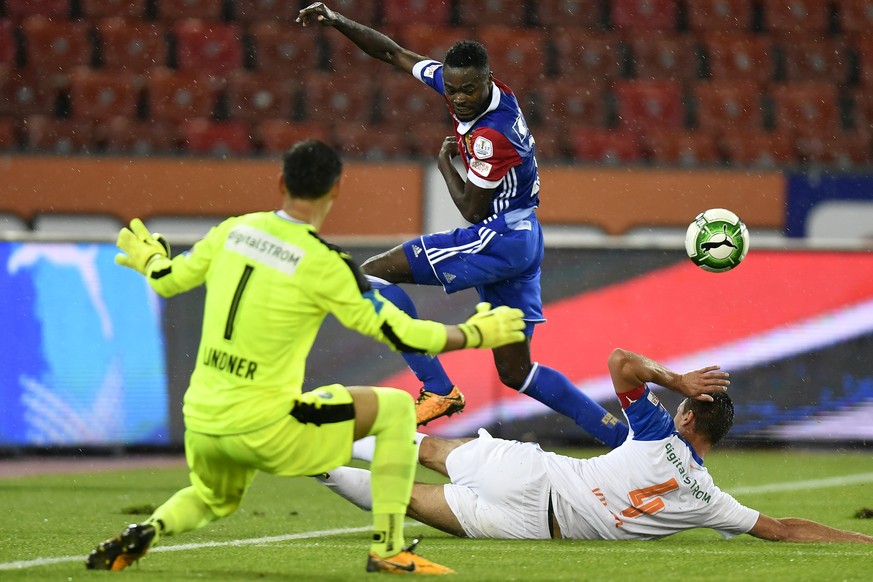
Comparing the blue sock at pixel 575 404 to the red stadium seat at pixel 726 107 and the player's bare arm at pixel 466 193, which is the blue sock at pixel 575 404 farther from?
the red stadium seat at pixel 726 107

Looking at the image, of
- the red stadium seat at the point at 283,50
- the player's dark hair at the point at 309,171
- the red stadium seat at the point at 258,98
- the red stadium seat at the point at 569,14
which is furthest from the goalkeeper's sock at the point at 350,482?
the red stadium seat at the point at 569,14

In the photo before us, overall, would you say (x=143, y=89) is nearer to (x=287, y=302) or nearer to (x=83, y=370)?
(x=83, y=370)

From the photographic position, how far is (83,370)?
1009cm

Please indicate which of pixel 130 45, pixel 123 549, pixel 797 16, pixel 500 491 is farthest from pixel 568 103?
pixel 123 549

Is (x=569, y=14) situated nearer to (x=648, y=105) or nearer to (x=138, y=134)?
(x=648, y=105)

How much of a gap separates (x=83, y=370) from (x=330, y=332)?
1.83 m

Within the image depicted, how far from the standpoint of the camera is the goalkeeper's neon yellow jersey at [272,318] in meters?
4.55

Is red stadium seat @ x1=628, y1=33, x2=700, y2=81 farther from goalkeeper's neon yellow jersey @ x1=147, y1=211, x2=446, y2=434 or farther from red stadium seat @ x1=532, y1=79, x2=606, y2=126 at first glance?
goalkeeper's neon yellow jersey @ x1=147, y1=211, x2=446, y2=434

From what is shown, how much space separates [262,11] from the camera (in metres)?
15.3

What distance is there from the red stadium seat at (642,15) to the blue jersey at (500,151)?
29.4ft

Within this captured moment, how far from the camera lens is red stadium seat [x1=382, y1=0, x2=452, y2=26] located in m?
15.4

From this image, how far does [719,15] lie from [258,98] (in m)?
5.45

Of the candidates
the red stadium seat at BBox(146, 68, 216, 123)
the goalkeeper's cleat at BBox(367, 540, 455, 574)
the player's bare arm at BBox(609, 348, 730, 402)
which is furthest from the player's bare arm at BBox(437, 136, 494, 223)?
the red stadium seat at BBox(146, 68, 216, 123)

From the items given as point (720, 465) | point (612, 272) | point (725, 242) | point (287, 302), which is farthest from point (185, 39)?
point (287, 302)
